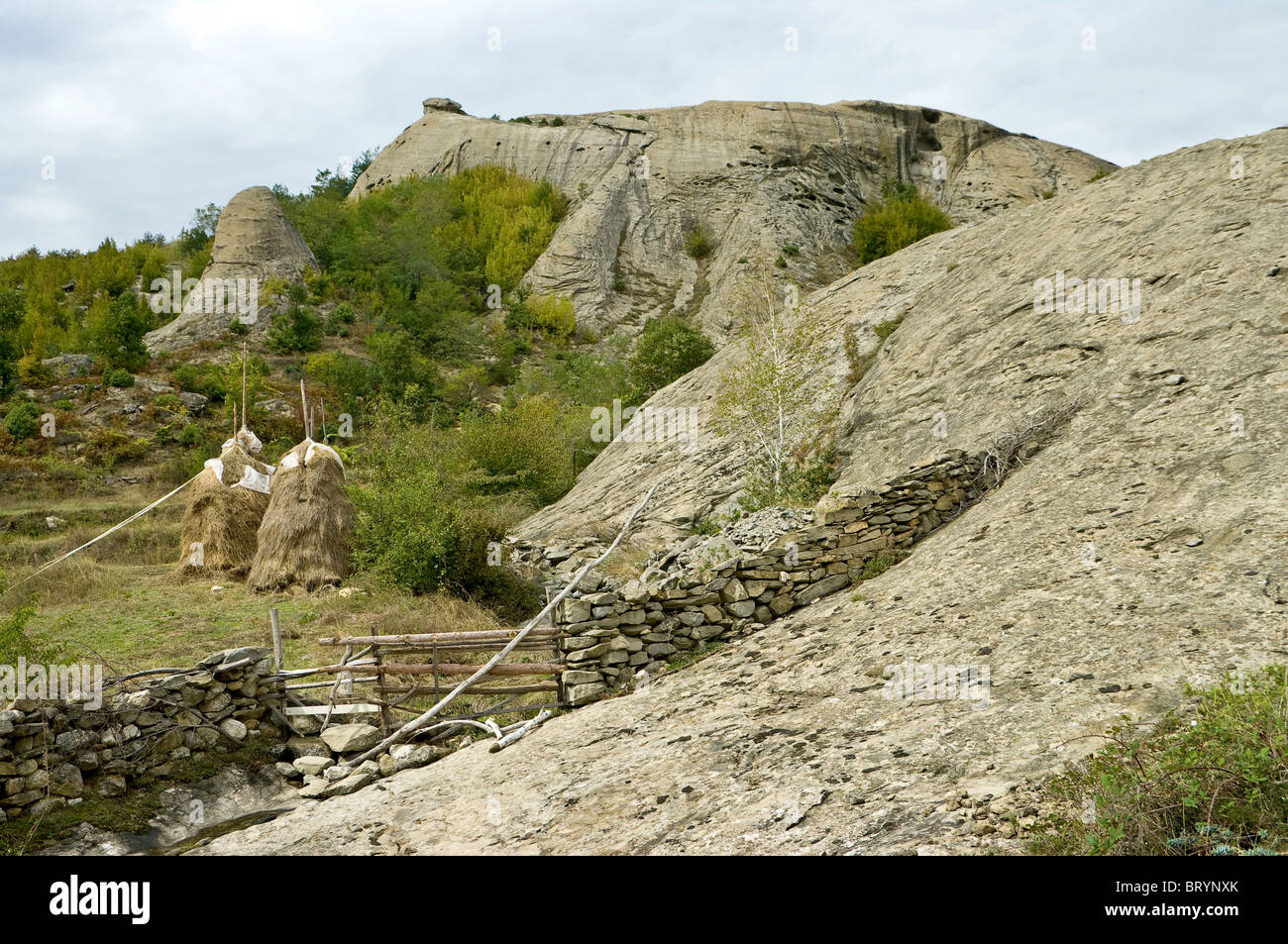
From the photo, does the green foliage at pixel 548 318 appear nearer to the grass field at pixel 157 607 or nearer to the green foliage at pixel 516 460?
the green foliage at pixel 516 460

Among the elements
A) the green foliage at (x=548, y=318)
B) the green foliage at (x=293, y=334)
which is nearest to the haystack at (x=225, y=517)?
the green foliage at (x=293, y=334)

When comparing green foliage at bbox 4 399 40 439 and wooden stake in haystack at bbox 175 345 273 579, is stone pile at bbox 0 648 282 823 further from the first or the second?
green foliage at bbox 4 399 40 439

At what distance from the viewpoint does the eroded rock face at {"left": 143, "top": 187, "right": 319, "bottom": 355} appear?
1298 inches

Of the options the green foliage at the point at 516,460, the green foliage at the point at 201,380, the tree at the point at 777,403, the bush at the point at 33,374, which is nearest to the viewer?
the tree at the point at 777,403

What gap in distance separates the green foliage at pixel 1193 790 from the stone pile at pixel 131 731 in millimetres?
6782

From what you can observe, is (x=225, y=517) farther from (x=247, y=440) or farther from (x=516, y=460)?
(x=516, y=460)

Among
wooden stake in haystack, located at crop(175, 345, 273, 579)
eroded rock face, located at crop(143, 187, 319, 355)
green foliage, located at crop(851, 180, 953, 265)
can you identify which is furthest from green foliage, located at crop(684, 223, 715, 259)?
wooden stake in haystack, located at crop(175, 345, 273, 579)

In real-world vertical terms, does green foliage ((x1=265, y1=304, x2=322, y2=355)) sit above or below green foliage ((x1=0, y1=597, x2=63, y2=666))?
above

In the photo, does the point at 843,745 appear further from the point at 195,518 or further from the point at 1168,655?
the point at 195,518

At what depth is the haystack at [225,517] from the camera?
640 inches

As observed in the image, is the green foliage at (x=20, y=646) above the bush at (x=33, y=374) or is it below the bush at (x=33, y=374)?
below

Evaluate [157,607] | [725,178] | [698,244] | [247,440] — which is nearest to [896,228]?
[698,244]

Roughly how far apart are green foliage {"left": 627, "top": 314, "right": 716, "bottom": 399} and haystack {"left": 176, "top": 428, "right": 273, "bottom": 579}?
10304mm
